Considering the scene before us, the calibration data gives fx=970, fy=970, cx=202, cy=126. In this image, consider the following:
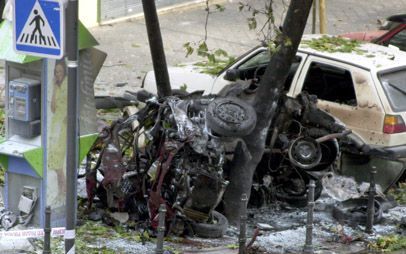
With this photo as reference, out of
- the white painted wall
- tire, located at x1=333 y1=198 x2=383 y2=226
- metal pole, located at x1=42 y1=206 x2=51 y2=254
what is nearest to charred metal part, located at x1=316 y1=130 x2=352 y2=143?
tire, located at x1=333 y1=198 x2=383 y2=226

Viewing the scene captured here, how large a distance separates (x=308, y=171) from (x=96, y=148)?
2.25 meters

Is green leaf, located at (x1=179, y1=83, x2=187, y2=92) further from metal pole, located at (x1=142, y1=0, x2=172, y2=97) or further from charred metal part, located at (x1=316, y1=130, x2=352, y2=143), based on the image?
charred metal part, located at (x1=316, y1=130, x2=352, y2=143)

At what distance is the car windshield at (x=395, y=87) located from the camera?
1070 cm

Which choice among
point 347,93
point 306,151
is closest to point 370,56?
point 347,93

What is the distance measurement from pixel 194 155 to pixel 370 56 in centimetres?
320

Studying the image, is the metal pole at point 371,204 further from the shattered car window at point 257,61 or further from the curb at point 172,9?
the curb at point 172,9

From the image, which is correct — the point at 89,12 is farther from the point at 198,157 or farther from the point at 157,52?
the point at 198,157

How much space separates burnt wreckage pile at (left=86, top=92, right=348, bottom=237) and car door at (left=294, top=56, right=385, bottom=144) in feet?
2.44

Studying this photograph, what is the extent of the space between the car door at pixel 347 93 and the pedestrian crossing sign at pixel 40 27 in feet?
15.2

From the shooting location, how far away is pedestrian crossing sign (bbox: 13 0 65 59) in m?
6.97

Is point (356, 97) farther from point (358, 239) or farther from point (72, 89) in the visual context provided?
point (72, 89)

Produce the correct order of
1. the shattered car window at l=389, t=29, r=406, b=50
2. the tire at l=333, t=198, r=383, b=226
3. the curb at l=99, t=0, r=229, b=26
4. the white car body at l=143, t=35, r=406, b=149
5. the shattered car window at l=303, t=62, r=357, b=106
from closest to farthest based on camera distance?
the tire at l=333, t=198, r=383, b=226 → the white car body at l=143, t=35, r=406, b=149 → the shattered car window at l=303, t=62, r=357, b=106 → the shattered car window at l=389, t=29, r=406, b=50 → the curb at l=99, t=0, r=229, b=26

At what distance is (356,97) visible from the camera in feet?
35.7

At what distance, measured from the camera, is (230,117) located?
9.26 meters
